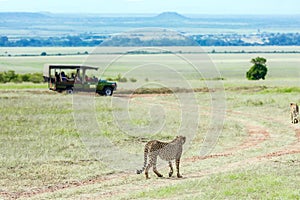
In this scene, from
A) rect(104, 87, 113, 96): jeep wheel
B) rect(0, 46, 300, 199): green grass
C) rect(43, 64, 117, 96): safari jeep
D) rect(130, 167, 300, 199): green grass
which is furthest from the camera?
rect(104, 87, 113, 96): jeep wheel

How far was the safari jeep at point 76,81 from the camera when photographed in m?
41.4

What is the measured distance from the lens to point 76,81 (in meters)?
41.5

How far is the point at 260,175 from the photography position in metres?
15.4

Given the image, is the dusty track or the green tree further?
the green tree

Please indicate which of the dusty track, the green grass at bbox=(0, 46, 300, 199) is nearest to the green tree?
the green grass at bbox=(0, 46, 300, 199)

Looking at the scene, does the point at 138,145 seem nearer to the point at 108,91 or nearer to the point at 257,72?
the point at 108,91

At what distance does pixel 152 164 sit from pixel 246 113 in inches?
677

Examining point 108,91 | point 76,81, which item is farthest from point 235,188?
point 108,91

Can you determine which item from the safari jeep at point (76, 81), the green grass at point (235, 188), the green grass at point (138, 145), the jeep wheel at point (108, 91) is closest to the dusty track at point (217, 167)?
the green grass at point (138, 145)

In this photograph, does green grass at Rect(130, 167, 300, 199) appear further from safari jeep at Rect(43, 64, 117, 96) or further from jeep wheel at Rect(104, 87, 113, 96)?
jeep wheel at Rect(104, 87, 113, 96)

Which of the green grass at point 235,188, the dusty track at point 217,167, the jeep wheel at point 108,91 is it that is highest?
the green grass at point 235,188

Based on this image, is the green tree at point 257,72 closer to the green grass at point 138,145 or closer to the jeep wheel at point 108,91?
the green grass at point 138,145

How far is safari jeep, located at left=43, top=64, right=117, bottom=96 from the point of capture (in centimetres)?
4144

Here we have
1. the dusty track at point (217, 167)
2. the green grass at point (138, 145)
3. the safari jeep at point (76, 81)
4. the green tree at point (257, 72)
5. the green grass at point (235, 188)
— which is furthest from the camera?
the green tree at point (257, 72)
